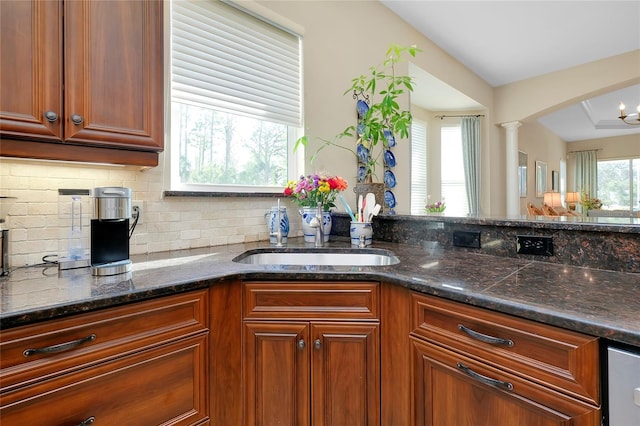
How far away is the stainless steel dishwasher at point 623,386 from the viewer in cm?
65

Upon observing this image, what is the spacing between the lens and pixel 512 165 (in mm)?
5012

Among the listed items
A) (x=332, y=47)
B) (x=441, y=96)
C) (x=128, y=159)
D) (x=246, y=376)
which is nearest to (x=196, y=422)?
(x=246, y=376)

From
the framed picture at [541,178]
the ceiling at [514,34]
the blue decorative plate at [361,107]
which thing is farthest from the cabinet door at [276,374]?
the framed picture at [541,178]

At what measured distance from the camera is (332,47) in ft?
7.83

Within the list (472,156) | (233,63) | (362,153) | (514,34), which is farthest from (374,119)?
(472,156)

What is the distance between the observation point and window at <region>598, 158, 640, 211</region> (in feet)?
27.3

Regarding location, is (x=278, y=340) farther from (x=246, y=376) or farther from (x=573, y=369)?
(x=573, y=369)

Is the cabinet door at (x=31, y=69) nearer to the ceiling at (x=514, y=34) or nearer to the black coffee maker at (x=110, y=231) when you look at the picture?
the black coffee maker at (x=110, y=231)

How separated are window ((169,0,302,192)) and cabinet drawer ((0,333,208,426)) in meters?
0.95

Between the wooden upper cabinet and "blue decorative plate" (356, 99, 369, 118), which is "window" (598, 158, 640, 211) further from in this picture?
the wooden upper cabinet

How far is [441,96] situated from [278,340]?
13.5 feet

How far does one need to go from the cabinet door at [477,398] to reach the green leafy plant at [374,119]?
1.27 meters

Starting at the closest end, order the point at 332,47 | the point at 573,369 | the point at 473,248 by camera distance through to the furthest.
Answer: the point at 573,369 < the point at 473,248 < the point at 332,47

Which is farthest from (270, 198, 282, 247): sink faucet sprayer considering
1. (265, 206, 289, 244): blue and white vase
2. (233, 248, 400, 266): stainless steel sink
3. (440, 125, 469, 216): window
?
(440, 125, 469, 216): window
